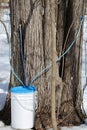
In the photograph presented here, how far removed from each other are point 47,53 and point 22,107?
2.34 ft

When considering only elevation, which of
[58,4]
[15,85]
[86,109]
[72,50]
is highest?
[58,4]

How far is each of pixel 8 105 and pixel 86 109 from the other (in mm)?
1061

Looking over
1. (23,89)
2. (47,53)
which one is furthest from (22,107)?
(47,53)

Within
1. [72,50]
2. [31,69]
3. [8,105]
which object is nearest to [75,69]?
[72,50]

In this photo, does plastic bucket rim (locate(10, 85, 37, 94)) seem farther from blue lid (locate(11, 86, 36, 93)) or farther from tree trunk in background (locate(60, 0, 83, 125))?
tree trunk in background (locate(60, 0, 83, 125))

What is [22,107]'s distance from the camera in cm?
462

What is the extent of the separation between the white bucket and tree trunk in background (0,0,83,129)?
0.20 m

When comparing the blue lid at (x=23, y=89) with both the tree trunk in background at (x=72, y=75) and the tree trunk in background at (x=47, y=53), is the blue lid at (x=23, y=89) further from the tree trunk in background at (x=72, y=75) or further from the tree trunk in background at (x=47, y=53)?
the tree trunk in background at (x=72, y=75)

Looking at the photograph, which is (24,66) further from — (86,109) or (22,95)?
(86,109)

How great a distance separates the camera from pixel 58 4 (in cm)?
491

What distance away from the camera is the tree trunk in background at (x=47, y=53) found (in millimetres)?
4785

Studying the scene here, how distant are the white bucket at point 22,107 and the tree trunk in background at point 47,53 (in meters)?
0.20

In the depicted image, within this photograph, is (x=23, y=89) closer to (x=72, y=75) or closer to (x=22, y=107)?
(x=22, y=107)

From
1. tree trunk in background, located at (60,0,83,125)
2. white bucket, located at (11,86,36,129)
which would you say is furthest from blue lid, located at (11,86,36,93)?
tree trunk in background, located at (60,0,83,125)
